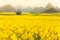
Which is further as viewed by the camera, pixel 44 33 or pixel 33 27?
pixel 33 27

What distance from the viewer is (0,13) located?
4.31m

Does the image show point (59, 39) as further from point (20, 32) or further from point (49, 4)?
point (49, 4)

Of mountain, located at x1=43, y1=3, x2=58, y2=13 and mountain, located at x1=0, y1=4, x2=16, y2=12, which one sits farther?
mountain, located at x1=43, y1=3, x2=58, y2=13

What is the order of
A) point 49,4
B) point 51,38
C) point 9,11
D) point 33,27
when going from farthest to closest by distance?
point 9,11 → point 49,4 → point 33,27 → point 51,38

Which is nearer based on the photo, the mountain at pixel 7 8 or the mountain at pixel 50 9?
the mountain at pixel 7 8

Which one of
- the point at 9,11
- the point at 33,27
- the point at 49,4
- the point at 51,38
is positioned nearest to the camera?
the point at 51,38

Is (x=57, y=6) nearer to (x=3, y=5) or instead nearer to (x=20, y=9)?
(x=20, y=9)

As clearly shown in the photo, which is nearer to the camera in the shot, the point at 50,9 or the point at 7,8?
the point at 7,8

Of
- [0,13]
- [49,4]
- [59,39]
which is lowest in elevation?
[59,39]

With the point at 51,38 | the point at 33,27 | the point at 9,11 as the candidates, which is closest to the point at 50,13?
the point at 9,11

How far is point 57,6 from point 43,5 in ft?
1.31

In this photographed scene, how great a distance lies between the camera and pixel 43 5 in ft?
14.0

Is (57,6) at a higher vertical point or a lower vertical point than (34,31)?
higher

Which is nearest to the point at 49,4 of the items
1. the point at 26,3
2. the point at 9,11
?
the point at 26,3
